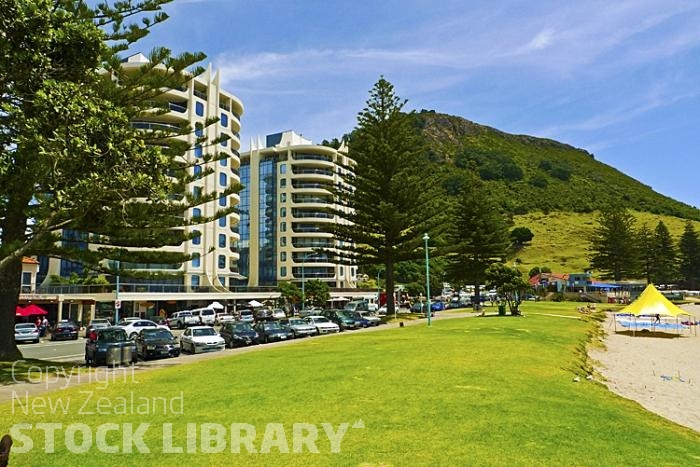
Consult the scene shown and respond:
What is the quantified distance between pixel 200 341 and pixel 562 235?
12491 centimetres

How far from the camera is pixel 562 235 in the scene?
134000mm

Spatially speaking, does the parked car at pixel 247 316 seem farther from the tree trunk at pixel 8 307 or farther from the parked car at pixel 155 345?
the tree trunk at pixel 8 307

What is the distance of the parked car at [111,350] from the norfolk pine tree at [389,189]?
75.9 feet

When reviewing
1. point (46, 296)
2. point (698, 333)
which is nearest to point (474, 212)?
point (698, 333)

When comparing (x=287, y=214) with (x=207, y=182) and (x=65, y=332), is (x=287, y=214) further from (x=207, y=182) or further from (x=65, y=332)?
(x=65, y=332)

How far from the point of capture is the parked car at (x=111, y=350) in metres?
20.2

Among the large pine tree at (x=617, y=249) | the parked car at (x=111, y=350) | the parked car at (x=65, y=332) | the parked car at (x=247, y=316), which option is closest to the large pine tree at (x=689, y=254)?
the large pine tree at (x=617, y=249)

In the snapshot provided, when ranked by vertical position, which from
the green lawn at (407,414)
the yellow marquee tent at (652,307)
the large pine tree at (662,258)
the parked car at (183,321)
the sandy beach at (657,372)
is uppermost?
the large pine tree at (662,258)

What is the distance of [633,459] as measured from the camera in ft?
23.2

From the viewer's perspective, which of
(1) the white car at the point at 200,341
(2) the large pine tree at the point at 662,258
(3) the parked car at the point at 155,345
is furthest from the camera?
(2) the large pine tree at the point at 662,258

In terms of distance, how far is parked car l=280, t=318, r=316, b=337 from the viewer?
102 ft

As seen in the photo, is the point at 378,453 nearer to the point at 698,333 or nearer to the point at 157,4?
the point at 157,4

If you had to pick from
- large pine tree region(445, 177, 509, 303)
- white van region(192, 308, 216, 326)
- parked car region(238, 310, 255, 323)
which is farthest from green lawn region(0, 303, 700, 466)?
large pine tree region(445, 177, 509, 303)

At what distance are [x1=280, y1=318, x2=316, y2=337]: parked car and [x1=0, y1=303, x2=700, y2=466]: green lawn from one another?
48.2ft
